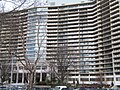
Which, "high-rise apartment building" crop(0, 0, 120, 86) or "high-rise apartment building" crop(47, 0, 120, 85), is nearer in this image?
"high-rise apartment building" crop(0, 0, 120, 86)

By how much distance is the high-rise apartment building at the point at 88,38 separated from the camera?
96.2 m

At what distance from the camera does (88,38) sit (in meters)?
112

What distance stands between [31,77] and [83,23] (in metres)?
98.3

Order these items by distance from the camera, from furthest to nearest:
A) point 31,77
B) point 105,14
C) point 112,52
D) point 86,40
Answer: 1. point 86,40
2. point 105,14
3. point 112,52
4. point 31,77

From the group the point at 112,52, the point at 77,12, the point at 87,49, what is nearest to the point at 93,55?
the point at 87,49

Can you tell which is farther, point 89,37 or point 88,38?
point 88,38

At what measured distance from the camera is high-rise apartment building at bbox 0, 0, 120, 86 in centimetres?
9625

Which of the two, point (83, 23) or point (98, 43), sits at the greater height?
point (83, 23)

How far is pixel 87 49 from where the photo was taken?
110250 millimetres

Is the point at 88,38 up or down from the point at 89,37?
down

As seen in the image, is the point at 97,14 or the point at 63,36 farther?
the point at 63,36

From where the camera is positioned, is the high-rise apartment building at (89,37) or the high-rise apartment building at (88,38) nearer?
the high-rise apartment building at (88,38)

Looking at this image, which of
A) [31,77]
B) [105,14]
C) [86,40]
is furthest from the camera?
[86,40]

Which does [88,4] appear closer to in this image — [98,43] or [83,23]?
[83,23]
